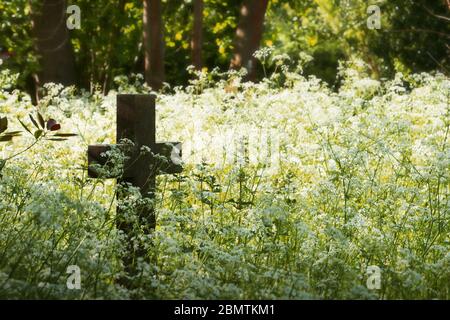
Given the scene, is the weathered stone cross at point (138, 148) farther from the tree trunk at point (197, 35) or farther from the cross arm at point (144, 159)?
the tree trunk at point (197, 35)

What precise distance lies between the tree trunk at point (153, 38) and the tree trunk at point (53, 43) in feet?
5.37

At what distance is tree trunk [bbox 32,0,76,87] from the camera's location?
14.5 metres

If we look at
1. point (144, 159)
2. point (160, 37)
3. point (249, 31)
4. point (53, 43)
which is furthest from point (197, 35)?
point (144, 159)

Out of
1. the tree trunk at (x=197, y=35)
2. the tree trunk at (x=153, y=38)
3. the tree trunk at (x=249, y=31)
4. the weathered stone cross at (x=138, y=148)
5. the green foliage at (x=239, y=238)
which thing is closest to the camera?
the green foliage at (x=239, y=238)

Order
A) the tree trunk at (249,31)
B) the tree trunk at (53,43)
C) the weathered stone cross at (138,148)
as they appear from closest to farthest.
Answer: the weathered stone cross at (138,148)
the tree trunk at (249,31)
the tree trunk at (53,43)

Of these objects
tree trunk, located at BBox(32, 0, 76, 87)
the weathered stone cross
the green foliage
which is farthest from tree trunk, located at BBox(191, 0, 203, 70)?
the weathered stone cross

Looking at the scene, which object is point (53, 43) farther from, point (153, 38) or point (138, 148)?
point (138, 148)

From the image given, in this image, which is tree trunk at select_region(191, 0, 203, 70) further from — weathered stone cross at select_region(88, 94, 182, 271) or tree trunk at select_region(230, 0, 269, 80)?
weathered stone cross at select_region(88, 94, 182, 271)

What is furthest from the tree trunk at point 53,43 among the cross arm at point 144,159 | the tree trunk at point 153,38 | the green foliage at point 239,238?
the cross arm at point 144,159

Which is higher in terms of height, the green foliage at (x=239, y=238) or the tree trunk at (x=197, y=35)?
the tree trunk at (x=197, y=35)

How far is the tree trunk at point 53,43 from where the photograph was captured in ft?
47.5

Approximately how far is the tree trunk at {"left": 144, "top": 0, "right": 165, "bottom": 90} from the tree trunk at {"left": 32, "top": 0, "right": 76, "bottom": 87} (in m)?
1.64
